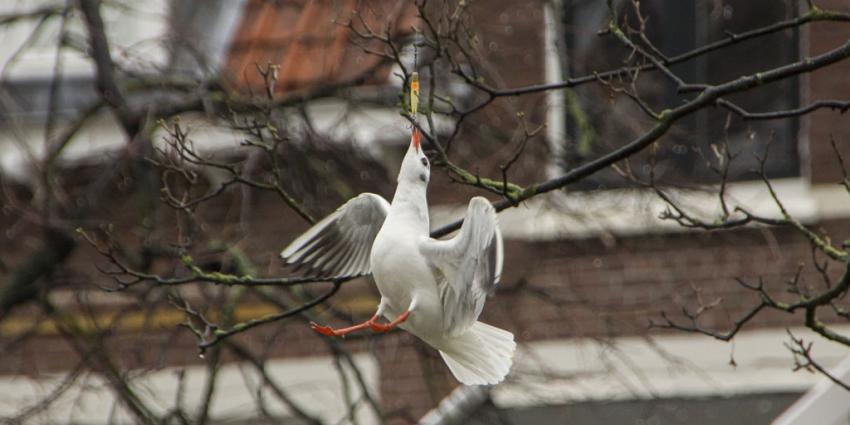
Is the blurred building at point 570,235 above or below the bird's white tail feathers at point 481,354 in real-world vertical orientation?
above

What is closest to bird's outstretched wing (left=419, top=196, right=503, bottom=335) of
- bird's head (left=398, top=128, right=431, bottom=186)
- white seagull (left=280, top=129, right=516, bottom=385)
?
white seagull (left=280, top=129, right=516, bottom=385)

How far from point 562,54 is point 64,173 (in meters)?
2.85

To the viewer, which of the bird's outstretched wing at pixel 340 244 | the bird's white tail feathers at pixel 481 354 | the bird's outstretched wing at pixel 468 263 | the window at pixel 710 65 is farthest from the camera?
the window at pixel 710 65

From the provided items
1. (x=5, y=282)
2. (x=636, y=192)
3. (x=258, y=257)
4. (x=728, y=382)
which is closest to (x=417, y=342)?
(x=258, y=257)

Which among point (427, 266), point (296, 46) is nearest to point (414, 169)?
point (427, 266)

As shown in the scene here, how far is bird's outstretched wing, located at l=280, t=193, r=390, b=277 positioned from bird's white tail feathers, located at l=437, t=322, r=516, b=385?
620 millimetres

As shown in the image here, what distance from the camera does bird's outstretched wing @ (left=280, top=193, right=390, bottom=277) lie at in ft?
16.4

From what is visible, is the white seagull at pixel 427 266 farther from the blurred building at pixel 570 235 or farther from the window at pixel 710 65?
the window at pixel 710 65

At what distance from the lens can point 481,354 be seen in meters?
4.48

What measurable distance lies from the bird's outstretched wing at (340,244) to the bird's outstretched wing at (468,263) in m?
0.80

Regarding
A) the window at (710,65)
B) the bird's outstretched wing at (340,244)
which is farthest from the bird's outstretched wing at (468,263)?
the window at (710,65)

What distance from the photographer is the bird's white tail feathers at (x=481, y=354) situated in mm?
4449

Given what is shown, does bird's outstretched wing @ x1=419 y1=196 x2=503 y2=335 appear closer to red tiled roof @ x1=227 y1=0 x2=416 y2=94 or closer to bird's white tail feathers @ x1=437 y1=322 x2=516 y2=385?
bird's white tail feathers @ x1=437 y1=322 x2=516 y2=385

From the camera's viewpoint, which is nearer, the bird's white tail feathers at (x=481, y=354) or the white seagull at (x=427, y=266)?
the white seagull at (x=427, y=266)
